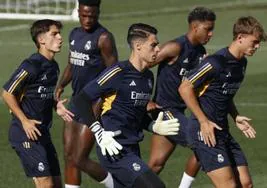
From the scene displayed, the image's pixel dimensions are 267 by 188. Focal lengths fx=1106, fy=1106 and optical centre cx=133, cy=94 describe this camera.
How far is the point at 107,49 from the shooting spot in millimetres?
14016

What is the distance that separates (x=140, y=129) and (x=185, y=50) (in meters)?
2.58

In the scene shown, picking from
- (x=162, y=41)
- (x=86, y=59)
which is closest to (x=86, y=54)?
(x=86, y=59)

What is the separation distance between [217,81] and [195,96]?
29 centimetres

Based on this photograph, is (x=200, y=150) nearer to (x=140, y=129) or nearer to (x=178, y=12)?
(x=140, y=129)

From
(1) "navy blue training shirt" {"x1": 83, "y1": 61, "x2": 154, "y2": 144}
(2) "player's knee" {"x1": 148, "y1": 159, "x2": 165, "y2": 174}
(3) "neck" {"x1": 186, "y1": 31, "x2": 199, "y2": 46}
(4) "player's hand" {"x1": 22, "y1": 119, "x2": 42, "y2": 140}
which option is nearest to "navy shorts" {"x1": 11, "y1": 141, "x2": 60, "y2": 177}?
(4) "player's hand" {"x1": 22, "y1": 119, "x2": 42, "y2": 140}

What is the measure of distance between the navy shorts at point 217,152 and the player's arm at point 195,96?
0.11 meters

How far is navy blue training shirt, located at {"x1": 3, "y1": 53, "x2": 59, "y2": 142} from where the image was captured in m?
12.3

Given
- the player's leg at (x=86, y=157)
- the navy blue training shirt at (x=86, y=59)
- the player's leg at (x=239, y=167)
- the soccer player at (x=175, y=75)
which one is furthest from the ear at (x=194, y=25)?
the player's leg at (x=239, y=167)

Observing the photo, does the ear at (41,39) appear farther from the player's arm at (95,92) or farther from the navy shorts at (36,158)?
the player's arm at (95,92)

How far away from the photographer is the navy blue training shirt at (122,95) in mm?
11383

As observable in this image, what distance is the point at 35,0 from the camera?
37875 mm

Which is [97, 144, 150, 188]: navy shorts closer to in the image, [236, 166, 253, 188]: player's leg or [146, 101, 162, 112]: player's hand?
[236, 166, 253, 188]: player's leg

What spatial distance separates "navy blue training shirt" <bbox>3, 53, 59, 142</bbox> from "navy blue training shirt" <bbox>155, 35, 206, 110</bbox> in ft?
6.69

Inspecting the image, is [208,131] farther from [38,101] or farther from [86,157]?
[86,157]
